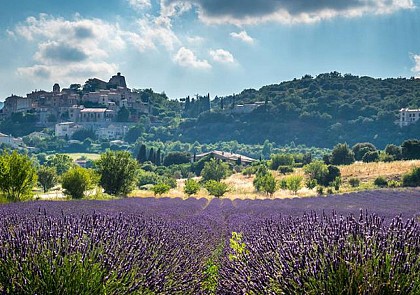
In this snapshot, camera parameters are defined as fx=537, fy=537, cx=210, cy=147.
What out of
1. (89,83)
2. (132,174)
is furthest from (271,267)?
(89,83)

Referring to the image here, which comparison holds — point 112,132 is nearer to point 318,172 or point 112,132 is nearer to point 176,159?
point 176,159

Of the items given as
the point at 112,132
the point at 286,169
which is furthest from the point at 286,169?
the point at 112,132

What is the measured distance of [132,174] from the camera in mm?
27797

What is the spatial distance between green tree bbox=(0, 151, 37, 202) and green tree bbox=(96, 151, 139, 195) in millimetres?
6149

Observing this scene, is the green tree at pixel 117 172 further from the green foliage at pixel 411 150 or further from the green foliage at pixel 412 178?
the green foliage at pixel 411 150

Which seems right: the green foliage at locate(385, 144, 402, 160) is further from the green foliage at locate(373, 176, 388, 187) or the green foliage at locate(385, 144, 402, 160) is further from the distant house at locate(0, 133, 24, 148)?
the distant house at locate(0, 133, 24, 148)

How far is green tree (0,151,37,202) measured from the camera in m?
20.5

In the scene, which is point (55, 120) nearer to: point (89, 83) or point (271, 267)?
point (89, 83)

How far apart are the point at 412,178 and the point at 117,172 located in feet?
54.8

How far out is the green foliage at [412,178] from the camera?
30500 mm

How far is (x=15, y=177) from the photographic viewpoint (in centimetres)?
2067

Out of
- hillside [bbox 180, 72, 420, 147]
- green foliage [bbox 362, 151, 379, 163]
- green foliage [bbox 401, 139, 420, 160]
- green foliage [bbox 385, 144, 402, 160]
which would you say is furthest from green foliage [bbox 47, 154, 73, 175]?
hillside [bbox 180, 72, 420, 147]

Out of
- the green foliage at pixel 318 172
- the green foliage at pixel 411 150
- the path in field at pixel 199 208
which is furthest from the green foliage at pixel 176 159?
the path in field at pixel 199 208

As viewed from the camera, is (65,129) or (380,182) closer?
(380,182)
